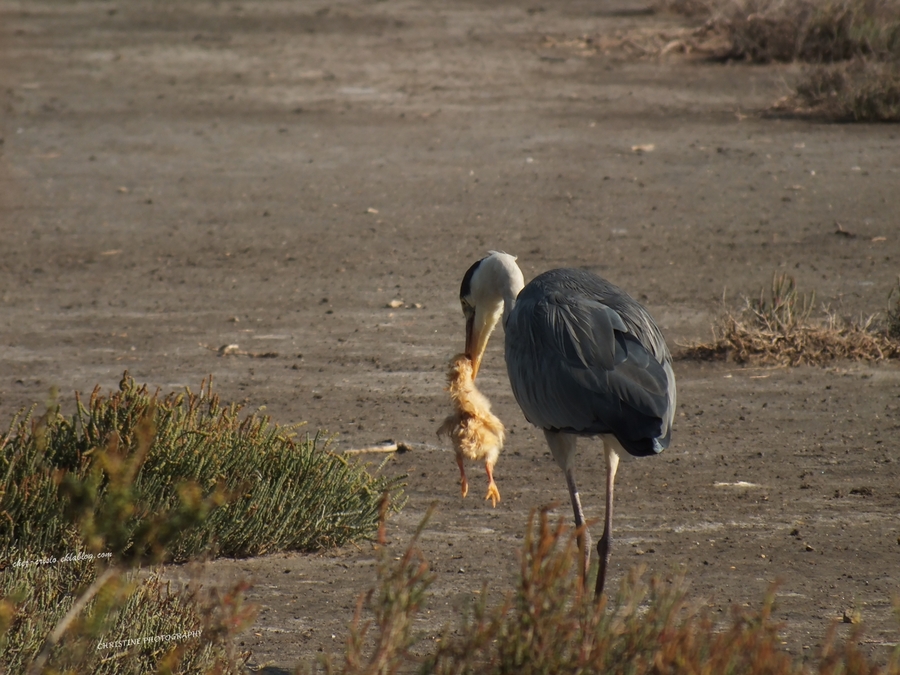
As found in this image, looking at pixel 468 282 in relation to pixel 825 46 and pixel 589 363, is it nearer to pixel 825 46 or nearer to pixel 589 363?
pixel 589 363

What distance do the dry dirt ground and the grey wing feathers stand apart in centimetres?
83

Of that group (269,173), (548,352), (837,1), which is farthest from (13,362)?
(837,1)

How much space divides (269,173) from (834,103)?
7.74m

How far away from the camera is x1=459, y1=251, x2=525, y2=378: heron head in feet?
22.5

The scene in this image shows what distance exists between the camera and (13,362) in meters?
9.44

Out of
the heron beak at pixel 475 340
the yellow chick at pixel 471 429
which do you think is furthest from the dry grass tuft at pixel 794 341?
the yellow chick at pixel 471 429

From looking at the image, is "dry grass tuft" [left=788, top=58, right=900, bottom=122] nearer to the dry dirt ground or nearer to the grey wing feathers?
the dry dirt ground

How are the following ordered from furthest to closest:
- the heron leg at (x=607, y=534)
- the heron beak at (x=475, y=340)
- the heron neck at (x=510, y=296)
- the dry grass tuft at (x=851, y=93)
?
the dry grass tuft at (x=851, y=93) < the heron beak at (x=475, y=340) < the heron neck at (x=510, y=296) < the heron leg at (x=607, y=534)

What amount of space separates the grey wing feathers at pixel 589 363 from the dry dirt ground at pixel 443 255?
83cm

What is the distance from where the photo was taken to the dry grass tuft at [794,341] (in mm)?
9312

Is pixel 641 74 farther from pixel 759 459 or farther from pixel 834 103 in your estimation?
pixel 759 459

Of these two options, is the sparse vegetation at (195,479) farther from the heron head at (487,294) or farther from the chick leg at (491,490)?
the heron head at (487,294)

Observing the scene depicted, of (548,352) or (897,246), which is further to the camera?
(897,246)

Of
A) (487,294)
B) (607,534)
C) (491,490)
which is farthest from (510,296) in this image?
(607,534)
